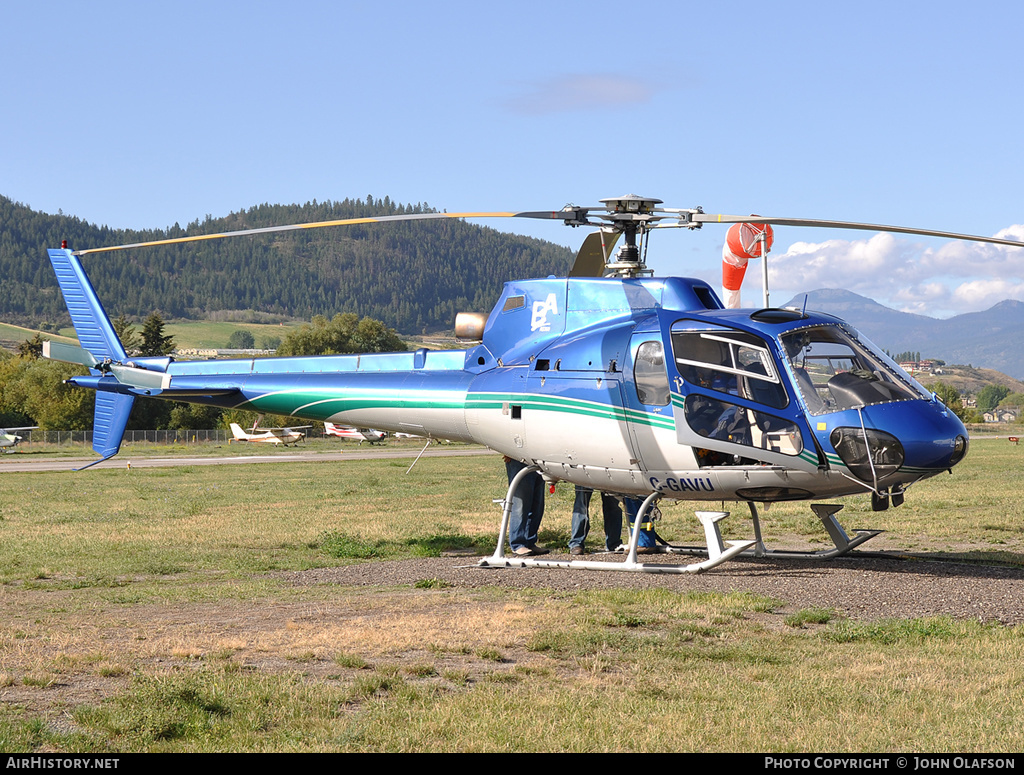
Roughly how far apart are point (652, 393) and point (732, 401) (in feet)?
3.91

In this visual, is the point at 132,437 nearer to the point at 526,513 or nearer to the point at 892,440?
the point at 526,513

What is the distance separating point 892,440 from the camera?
38.3 feet

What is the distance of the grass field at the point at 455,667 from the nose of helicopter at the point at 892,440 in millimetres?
2009

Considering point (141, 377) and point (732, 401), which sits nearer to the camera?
point (732, 401)

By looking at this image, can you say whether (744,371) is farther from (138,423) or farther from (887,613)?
(138,423)

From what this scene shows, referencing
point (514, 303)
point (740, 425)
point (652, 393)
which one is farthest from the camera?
point (514, 303)

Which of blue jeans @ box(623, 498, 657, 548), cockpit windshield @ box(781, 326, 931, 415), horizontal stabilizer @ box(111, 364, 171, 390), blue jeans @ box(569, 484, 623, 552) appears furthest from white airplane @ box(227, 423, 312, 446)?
cockpit windshield @ box(781, 326, 931, 415)

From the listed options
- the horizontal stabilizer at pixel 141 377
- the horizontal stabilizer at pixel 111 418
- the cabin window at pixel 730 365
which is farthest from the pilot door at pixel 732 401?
the horizontal stabilizer at pixel 111 418

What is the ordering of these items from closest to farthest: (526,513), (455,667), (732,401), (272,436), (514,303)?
(455,667) → (732,401) → (514,303) → (526,513) → (272,436)

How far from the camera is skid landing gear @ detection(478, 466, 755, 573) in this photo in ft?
42.9

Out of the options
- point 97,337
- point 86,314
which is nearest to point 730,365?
point 97,337

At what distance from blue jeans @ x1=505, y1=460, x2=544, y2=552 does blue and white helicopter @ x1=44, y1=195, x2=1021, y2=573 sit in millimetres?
801

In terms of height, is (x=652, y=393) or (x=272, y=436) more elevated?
(x=652, y=393)

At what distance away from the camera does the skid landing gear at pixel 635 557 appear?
42.9 ft
